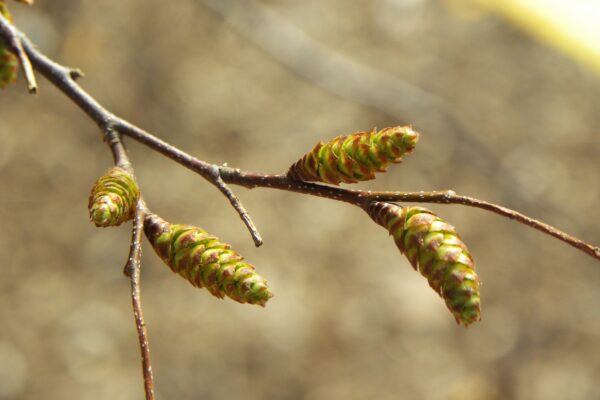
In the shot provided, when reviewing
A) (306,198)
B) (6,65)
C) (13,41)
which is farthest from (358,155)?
(306,198)

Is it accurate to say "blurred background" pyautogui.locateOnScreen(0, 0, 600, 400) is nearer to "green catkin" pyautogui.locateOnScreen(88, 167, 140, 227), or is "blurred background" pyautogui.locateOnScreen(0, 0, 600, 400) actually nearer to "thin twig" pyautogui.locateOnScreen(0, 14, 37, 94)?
"thin twig" pyautogui.locateOnScreen(0, 14, 37, 94)

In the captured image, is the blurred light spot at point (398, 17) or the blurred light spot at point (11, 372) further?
the blurred light spot at point (398, 17)

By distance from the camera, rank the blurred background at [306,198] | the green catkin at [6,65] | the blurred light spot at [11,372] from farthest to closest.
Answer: the blurred background at [306,198] → the blurred light spot at [11,372] → the green catkin at [6,65]

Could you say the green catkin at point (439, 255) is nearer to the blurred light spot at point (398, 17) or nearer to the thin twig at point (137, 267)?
the thin twig at point (137, 267)

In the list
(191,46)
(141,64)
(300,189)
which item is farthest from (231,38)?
(300,189)

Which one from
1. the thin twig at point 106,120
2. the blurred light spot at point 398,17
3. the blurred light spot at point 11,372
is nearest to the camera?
the thin twig at point 106,120

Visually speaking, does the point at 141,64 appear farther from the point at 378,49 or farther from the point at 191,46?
the point at 378,49

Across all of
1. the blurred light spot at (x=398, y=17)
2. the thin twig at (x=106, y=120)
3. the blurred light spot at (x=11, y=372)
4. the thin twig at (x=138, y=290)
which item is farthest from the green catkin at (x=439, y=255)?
the blurred light spot at (x=398, y=17)

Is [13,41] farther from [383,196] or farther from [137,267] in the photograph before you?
[383,196]

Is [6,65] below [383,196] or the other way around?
the other way around
